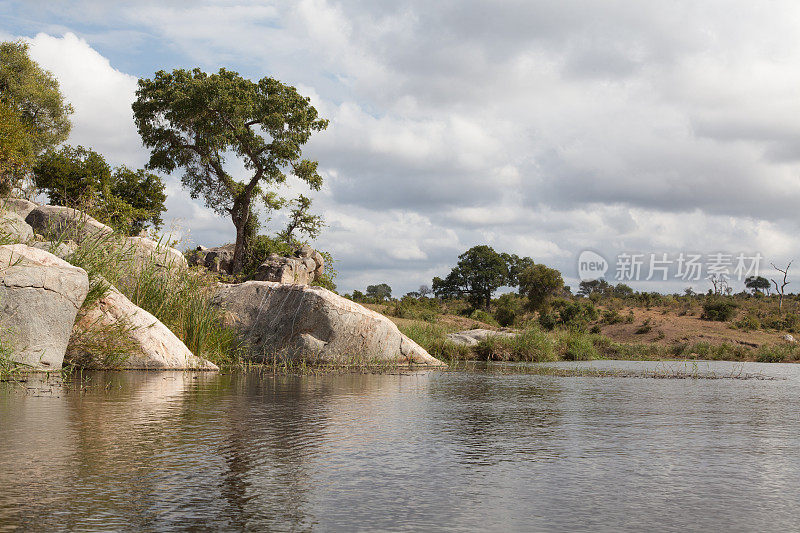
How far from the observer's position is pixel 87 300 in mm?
Result: 10336

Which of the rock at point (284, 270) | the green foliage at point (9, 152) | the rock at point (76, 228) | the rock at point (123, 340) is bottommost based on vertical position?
the rock at point (123, 340)

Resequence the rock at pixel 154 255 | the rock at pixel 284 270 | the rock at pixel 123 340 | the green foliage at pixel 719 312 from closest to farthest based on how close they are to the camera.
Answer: the rock at pixel 123 340
the rock at pixel 154 255
the rock at pixel 284 270
the green foliage at pixel 719 312

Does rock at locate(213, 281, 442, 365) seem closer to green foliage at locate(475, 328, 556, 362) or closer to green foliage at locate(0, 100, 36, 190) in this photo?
green foliage at locate(475, 328, 556, 362)

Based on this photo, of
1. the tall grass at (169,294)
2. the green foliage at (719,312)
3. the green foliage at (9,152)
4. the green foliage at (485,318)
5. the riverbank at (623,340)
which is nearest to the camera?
the tall grass at (169,294)

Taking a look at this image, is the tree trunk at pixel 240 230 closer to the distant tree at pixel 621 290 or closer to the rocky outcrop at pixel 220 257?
the rocky outcrop at pixel 220 257

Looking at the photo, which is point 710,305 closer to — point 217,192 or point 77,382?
point 217,192

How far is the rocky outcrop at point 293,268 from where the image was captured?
33.2 meters

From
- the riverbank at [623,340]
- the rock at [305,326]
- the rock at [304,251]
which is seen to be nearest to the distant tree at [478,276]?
the riverbank at [623,340]

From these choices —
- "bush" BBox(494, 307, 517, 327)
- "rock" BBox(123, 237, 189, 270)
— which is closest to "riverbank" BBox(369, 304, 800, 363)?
"bush" BBox(494, 307, 517, 327)

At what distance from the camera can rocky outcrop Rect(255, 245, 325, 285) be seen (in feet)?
109

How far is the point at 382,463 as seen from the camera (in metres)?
3.98

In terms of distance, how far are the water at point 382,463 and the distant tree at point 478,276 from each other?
60.3m

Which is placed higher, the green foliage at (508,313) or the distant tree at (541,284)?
the distant tree at (541,284)

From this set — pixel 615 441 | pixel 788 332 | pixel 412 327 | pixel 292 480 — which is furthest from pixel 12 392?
pixel 788 332
